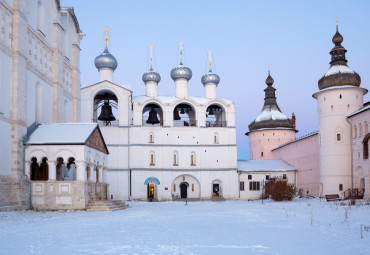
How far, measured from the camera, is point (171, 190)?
43.1m

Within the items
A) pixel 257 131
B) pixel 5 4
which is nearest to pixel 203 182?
pixel 257 131

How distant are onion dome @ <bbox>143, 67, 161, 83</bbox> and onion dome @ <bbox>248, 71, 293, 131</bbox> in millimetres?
15921

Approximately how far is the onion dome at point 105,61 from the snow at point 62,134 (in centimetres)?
1967

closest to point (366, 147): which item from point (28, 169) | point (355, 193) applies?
point (355, 193)

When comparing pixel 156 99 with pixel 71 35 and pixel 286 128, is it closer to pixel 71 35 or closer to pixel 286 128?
pixel 71 35

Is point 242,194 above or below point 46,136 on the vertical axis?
below

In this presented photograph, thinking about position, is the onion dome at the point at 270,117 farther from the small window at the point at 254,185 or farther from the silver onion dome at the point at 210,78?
the small window at the point at 254,185

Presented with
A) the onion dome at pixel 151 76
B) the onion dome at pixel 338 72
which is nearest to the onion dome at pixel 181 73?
the onion dome at pixel 151 76

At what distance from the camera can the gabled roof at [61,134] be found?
23.2 metres

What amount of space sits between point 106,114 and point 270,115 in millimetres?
21850

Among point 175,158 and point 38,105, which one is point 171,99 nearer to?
point 175,158

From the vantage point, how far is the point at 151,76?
45125mm

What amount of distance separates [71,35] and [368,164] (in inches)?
939

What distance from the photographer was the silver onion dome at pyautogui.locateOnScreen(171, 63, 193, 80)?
45.6m
